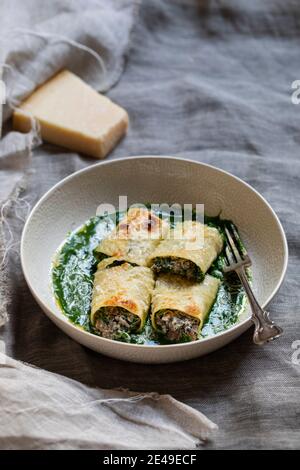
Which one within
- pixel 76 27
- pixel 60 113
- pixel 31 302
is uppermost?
pixel 76 27

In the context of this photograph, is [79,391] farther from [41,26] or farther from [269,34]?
[269,34]

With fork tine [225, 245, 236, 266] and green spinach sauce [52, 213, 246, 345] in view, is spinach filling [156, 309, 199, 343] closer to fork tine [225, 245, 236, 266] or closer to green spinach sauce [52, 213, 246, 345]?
green spinach sauce [52, 213, 246, 345]

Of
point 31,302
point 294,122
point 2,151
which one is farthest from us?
point 294,122

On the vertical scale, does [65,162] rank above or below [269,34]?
below

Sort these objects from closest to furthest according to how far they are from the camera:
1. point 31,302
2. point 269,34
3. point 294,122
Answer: point 31,302
point 294,122
point 269,34

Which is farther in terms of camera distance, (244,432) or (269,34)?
(269,34)

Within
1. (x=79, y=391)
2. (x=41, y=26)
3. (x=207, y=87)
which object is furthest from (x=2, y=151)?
(x=79, y=391)

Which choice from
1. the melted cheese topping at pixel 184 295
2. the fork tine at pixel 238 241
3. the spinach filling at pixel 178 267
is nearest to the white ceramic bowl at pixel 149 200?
the fork tine at pixel 238 241

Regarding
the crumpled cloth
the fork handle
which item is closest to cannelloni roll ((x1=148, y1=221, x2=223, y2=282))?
the fork handle

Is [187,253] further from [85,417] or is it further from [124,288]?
[85,417]
